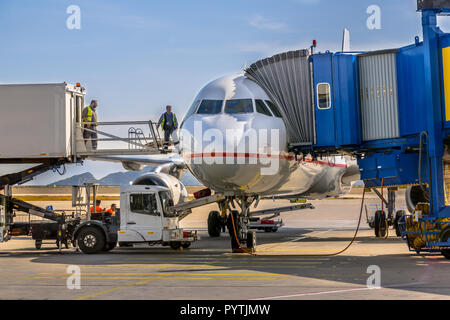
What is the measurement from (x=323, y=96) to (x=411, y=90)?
2.35 meters

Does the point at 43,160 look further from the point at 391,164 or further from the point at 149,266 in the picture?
the point at 391,164

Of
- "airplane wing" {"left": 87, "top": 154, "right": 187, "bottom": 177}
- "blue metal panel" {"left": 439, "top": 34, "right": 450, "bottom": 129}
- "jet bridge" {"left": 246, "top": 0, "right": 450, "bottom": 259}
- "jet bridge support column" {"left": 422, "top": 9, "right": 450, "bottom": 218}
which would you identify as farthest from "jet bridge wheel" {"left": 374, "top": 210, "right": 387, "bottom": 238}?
"blue metal panel" {"left": 439, "top": 34, "right": 450, "bottom": 129}

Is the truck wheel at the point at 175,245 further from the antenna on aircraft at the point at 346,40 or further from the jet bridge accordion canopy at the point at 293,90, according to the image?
the antenna on aircraft at the point at 346,40

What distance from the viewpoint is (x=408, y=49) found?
55.5 feet

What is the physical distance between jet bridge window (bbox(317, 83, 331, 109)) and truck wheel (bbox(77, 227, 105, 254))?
7.68 metres

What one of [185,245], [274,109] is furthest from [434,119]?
[185,245]

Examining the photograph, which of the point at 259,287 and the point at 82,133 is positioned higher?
the point at 82,133

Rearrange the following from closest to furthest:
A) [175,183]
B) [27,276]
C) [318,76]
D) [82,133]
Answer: [27,276] → [318,76] → [82,133] → [175,183]

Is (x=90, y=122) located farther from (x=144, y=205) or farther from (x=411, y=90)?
(x=411, y=90)

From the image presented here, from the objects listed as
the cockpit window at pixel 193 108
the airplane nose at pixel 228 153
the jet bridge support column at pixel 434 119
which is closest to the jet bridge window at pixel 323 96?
the airplane nose at pixel 228 153

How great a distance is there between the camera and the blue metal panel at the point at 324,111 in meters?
17.8

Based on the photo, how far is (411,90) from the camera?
1673cm
